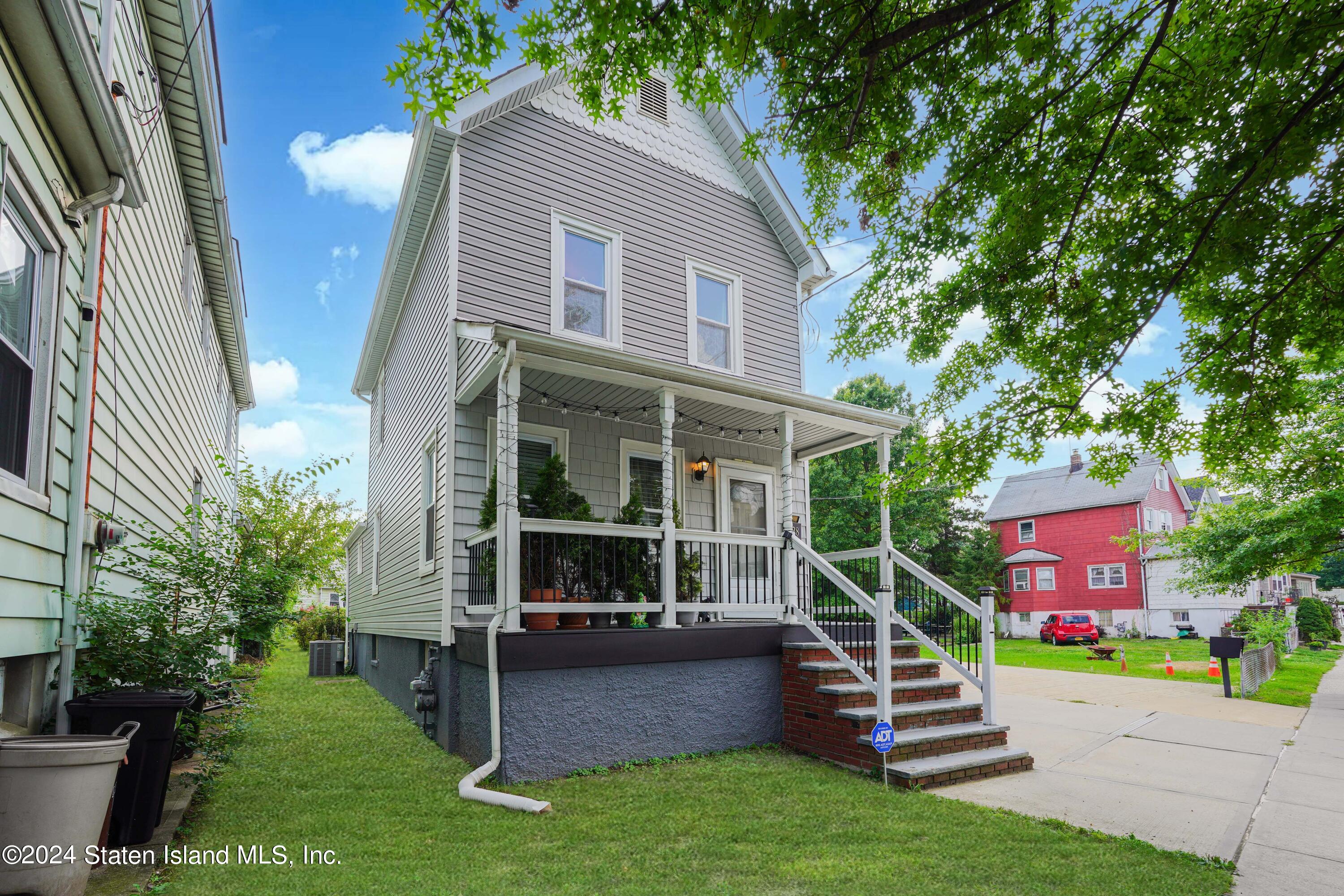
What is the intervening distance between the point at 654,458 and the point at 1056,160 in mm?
5796

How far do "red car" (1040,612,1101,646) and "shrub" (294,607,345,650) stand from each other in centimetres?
2376

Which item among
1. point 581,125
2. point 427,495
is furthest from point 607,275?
point 427,495

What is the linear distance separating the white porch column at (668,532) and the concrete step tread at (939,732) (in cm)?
198

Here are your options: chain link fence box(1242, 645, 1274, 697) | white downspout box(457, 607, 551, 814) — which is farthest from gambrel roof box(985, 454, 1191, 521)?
white downspout box(457, 607, 551, 814)

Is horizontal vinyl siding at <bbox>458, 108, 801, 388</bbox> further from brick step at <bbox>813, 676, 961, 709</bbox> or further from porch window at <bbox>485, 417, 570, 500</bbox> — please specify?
brick step at <bbox>813, 676, 961, 709</bbox>

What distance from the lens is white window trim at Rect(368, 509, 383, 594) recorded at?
13.8 m

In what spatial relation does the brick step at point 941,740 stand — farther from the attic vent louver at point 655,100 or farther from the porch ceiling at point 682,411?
the attic vent louver at point 655,100

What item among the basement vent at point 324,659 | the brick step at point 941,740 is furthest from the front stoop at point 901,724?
the basement vent at point 324,659

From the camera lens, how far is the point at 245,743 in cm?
782

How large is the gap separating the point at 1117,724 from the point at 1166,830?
15.2 ft

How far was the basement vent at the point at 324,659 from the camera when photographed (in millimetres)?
16531

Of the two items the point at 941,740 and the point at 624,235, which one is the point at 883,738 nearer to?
the point at 941,740

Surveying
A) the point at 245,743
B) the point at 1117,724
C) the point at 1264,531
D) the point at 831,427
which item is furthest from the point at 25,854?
the point at 1264,531

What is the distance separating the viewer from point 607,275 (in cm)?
954
